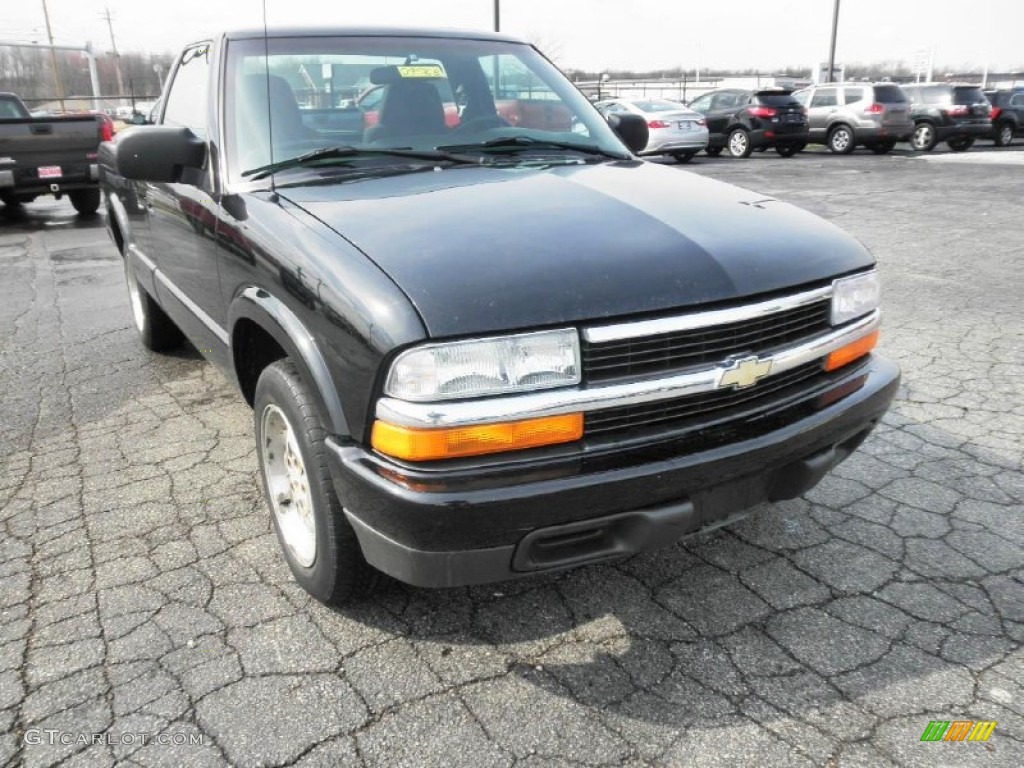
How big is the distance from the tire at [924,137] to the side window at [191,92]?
2111cm

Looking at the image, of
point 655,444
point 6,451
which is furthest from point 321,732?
point 6,451

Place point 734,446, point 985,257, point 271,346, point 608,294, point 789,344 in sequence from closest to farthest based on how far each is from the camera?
point 608,294 < point 734,446 < point 789,344 < point 271,346 < point 985,257

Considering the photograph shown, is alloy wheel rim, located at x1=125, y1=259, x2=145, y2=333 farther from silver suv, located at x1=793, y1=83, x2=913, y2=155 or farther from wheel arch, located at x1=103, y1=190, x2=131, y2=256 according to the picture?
silver suv, located at x1=793, y1=83, x2=913, y2=155

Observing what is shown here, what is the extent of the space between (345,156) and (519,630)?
1.79m

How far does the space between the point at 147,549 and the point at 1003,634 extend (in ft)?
9.52

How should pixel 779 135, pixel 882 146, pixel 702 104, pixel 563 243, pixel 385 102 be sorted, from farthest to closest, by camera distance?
pixel 702 104, pixel 882 146, pixel 779 135, pixel 385 102, pixel 563 243

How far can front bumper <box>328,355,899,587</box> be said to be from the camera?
1947 millimetres

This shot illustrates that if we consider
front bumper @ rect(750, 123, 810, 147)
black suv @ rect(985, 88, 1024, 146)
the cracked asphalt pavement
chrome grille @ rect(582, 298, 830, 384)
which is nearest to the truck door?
the cracked asphalt pavement

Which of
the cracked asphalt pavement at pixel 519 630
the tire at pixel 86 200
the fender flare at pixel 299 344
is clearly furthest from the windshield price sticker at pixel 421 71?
the tire at pixel 86 200

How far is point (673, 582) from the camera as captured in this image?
2.77 metres

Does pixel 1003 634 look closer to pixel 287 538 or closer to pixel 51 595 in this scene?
pixel 287 538

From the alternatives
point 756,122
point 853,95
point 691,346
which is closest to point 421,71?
point 691,346

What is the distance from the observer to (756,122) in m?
19.5

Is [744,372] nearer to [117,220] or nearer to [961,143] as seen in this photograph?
[117,220]
